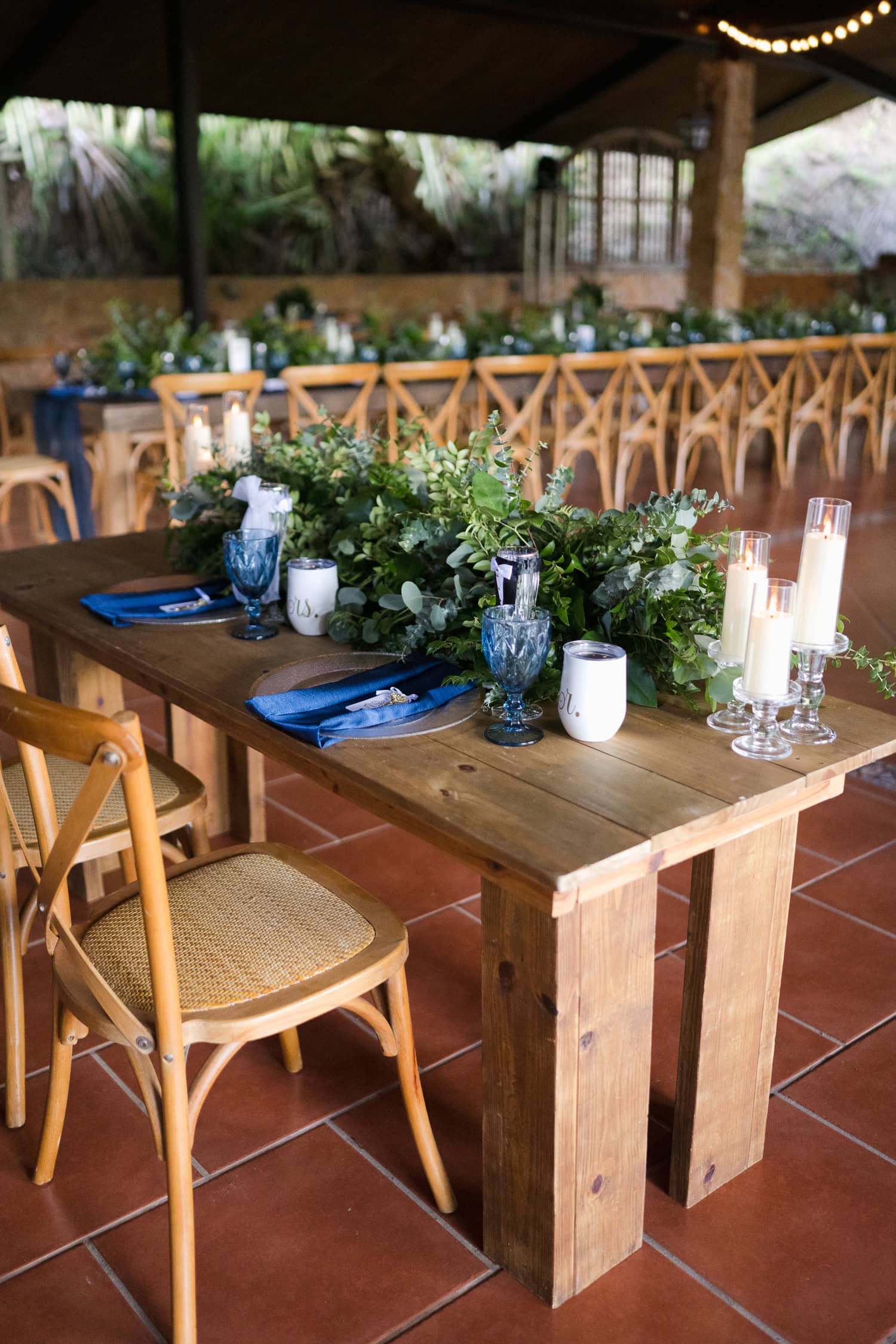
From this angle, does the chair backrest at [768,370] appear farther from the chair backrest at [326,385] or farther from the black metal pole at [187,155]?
the black metal pole at [187,155]

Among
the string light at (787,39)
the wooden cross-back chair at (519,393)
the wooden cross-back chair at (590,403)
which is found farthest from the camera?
the string light at (787,39)

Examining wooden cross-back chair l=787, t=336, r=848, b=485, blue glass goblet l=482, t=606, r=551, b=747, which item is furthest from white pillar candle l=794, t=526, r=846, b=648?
wooden cross-back chair l=787, t=336, r=848, b=485

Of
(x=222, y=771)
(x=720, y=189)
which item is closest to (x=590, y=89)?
(x=720, y=189)

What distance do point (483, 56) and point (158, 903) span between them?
9.17m

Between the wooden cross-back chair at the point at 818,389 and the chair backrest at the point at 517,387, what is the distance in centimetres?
160

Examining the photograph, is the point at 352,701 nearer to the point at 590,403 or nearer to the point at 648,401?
the point at 590,403

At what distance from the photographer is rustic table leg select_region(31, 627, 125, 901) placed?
2.30 metres

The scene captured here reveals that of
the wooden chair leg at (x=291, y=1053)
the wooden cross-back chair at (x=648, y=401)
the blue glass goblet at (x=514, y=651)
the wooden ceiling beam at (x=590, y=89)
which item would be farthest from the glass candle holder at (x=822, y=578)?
the wooden ceiling beam at (x=590, y=89)

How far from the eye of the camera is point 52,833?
154 centimetres

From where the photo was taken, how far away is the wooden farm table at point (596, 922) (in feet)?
4.13

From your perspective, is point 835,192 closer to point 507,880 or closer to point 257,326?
point 257,326

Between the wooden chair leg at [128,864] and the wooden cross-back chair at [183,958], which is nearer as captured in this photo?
the wooden cross-back chair at [183,958]

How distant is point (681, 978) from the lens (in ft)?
7.11

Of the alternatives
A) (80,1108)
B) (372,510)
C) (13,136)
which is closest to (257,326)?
(372,510)
